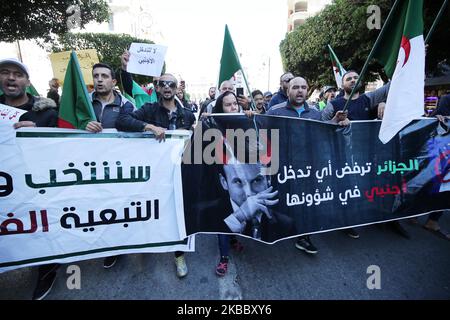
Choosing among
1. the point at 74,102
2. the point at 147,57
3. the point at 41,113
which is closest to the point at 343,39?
the point at 147,57

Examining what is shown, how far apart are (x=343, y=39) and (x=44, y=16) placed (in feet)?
44.0

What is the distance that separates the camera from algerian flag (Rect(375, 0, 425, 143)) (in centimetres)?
216

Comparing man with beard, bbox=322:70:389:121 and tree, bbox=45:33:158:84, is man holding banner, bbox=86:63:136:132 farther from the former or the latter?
tree, bbox=45:33:158:84

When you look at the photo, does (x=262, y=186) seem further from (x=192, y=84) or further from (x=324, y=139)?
(x=192, y=84)

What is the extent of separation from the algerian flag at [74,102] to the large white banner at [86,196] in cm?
17

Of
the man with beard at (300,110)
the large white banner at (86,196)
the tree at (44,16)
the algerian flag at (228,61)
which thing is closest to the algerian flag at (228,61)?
the algerian flag at (228,61)

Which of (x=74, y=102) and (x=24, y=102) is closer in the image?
(x=74, y=102)

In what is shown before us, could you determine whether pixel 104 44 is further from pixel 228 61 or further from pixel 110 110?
pixel 228 61

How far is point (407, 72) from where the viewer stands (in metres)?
2.18

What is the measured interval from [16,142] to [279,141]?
235cm

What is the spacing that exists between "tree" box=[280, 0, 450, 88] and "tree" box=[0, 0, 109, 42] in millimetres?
11456

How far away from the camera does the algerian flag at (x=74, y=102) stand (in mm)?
2242

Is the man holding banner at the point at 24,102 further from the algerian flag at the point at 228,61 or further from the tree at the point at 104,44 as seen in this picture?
the tree at the point at 104,44
